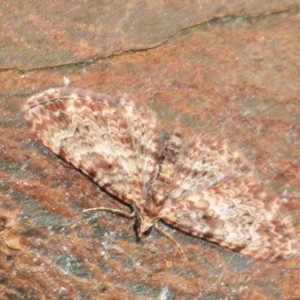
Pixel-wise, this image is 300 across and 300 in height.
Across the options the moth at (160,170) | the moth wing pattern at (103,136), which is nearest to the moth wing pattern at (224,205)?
the moth at (160,170)

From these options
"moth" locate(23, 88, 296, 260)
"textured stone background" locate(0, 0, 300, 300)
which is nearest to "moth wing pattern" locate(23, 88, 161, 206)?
"moth" locate(23, 88, 296, 260)

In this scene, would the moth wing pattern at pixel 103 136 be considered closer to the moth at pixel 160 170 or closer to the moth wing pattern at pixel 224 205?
the moth at pixel 160 170

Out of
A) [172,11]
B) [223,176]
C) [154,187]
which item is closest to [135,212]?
[154,187]

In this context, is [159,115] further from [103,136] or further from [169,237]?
[169,237]

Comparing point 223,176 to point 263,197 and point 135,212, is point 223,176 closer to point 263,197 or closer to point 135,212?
point 263,197

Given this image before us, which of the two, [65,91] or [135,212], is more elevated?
[65,91]

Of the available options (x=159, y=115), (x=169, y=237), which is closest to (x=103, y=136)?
(x=159, y=115)
